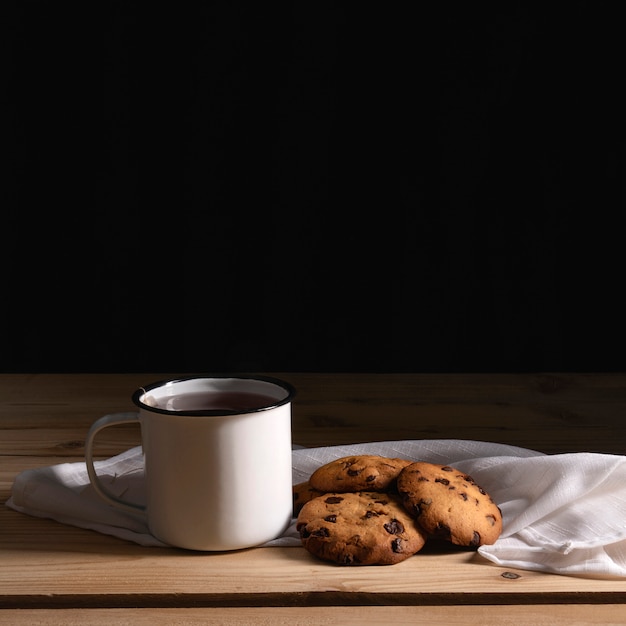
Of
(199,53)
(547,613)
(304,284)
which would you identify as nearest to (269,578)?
(547,613)

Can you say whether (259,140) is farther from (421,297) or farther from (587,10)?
(587,10)

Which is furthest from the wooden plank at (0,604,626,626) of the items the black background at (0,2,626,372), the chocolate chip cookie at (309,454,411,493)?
the black background at (0,2,626,372)

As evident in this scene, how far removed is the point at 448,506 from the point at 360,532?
0.25 ft

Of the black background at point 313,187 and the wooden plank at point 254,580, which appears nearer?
the wooden plank at point 254,580

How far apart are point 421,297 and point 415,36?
45cm

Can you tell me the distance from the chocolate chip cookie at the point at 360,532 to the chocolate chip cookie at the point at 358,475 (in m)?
0.03

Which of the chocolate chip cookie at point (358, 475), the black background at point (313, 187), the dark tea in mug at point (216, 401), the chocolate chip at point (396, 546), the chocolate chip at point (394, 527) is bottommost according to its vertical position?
the chocolate chip at point (396, 546)

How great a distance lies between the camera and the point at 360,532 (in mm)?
709

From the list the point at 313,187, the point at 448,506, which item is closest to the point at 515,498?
the point at 448,506

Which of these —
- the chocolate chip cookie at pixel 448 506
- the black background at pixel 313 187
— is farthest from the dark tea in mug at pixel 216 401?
the black background at pixel 313 187

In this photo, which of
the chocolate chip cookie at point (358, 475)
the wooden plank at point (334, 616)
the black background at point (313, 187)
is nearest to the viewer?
the wooden plank at point (334, 616)

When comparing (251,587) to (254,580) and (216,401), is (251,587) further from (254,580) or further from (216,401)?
(216,401)

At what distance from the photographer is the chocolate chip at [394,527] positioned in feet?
2.33

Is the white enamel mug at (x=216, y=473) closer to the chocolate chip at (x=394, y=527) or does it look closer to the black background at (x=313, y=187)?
the chocolate chip at (x=394, y=527)
